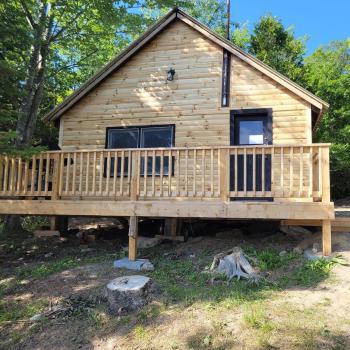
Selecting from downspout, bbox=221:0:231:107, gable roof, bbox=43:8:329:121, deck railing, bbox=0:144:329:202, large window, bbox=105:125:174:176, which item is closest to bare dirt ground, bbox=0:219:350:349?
deck railing, bbox=0:144:329:202

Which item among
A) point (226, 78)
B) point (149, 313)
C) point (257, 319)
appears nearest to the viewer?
point (257, 319)

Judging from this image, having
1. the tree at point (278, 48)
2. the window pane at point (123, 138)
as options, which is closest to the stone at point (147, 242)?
the window pane at point (123, 138)

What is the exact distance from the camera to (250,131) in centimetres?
929

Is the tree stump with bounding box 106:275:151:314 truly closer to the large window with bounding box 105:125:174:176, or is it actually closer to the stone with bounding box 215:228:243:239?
the stone with bounding box 215:228:243:239

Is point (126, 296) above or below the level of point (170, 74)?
below

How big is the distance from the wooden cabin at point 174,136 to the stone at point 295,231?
714mm

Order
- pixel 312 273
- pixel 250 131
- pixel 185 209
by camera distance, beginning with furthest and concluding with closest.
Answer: pixel 250 131 < pixel 185 209 < pixel 312 273

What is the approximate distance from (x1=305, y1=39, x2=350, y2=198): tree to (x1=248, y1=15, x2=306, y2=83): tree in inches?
36.7

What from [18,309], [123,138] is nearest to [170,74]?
[123,138]

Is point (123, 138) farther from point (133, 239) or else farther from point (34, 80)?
point (34, 80)

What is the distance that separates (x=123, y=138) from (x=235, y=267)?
211 inches

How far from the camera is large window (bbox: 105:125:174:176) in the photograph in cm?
967

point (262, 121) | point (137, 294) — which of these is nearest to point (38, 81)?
point (262, 121)

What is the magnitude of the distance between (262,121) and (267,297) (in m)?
5.18
